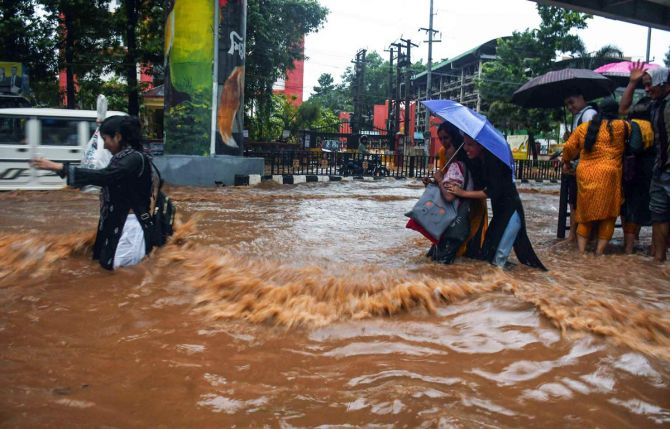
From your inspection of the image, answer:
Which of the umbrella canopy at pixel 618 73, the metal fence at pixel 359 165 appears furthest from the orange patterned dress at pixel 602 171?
the metal fence at pixel 359 165

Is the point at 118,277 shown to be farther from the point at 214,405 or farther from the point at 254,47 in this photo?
the point at 254,47

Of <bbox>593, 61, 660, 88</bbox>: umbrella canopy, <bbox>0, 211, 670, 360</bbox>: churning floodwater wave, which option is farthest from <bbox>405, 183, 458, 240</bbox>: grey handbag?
<bbox>593, 61, 660, 88</bbox>: umbrella canopy

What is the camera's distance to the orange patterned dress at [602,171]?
5039 mm

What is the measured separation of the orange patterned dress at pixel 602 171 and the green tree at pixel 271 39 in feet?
62.2

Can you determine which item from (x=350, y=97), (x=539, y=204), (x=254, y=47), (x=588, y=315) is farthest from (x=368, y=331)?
(x=350, y=97)

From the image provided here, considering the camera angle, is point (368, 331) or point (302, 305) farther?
point (302, 305)

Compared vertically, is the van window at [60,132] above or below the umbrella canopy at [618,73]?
below

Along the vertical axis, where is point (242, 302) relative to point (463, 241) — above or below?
below

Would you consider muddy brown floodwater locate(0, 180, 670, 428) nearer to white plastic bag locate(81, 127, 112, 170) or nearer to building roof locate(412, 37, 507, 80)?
white plastic bag locate(81, 127, 112, 170)

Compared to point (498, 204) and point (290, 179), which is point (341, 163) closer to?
point (290, 179)

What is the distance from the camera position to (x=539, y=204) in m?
11.6

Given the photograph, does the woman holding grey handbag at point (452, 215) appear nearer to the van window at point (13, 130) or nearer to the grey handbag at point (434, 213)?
the grey handbag at point (434, 213)

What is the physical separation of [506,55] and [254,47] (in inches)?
622

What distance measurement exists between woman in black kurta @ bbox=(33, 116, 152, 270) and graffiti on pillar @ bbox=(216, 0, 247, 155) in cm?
954
